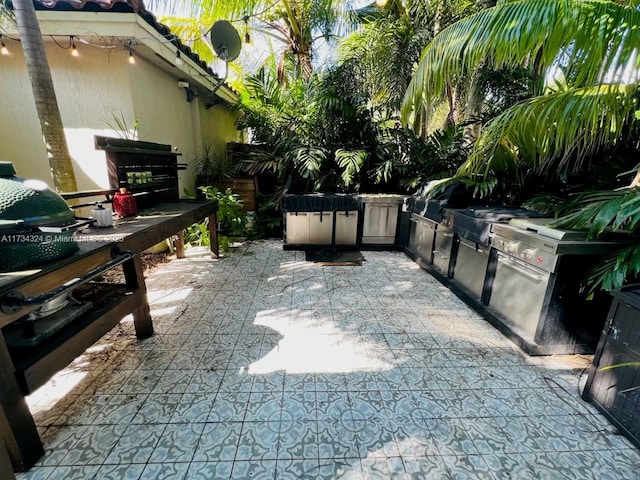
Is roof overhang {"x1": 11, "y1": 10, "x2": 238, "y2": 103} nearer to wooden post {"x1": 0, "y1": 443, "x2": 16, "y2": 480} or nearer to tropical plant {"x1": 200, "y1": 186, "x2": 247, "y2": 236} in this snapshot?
tropical plant {"x1": 200, "y1": 186, "x2": 247, "y2": 236}

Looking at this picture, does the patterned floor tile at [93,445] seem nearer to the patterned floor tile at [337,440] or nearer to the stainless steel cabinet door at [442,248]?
the patterned floor tile at [337,440]

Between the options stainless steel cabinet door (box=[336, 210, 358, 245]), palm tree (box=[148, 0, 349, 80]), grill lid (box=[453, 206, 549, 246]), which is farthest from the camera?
palm tree (box=[148, 0, 349, 80])

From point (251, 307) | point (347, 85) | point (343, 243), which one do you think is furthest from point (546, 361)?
point (347, 85)

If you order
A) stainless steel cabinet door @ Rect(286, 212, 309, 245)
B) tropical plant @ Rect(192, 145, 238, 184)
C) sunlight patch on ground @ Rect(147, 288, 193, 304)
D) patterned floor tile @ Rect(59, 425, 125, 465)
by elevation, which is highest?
tropical plant @ Rect(192, 145, 238, 184)

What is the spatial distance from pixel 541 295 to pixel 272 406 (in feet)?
6.60

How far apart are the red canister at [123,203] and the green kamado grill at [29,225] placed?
1000 millimetres

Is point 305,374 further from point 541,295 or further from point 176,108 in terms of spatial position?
point 176,108

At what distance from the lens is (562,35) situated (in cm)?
169

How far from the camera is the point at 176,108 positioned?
4.53 m

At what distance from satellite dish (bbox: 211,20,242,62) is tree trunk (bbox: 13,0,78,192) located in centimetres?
168

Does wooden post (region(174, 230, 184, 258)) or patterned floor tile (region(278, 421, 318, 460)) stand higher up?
wooden post (region(174, 230, 184, 258))

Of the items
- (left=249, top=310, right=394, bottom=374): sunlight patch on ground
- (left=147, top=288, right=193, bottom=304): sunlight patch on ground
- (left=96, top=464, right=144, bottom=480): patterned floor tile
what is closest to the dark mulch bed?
(left=249, top=310, right=394, bottom=374): sunlight patch on ground

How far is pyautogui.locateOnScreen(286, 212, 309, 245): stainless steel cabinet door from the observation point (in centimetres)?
436

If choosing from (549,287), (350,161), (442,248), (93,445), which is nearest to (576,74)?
(549,287)
